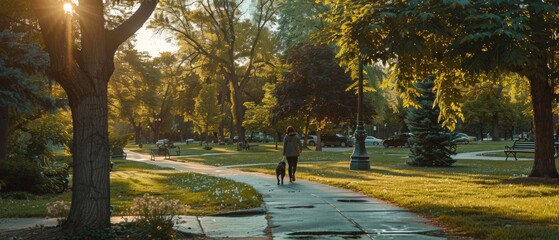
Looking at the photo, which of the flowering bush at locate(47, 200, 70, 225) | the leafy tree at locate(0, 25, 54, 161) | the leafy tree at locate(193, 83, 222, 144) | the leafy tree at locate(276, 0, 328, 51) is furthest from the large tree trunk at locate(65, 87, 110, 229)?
the leafy tree at locate(193, 83, 222, 144)

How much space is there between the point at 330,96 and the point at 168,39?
1809 centimetres

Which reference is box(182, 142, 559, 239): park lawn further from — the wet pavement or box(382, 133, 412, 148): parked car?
box(382, 133, 412, 148): parked car

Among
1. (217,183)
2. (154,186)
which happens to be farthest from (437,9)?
(154,186)

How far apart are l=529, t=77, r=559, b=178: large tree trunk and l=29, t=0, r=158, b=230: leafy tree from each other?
1349 cm

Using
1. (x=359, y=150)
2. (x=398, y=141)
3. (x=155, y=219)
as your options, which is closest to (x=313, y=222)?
(x=155, y=219)

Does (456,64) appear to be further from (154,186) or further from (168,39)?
(168,39)

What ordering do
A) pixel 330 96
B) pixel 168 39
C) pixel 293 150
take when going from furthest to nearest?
pixel 168 39 < pixel 330 96 < pixel 293 150

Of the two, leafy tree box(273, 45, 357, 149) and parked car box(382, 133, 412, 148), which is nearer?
leafy tree box(273, 45, 357, 149)

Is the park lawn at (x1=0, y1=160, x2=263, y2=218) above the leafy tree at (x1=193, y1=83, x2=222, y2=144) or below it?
below

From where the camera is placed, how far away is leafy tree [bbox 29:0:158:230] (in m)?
8.12

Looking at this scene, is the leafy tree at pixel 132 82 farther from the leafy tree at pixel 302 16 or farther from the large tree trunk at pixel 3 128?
the large tree trunk at pixel 3 128

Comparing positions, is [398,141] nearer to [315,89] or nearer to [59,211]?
[315,89]

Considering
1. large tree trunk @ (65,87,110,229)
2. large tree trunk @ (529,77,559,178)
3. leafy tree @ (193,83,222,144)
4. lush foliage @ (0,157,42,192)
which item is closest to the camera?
large tree trunk @ (65,87,110,229)

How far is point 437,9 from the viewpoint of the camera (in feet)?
37.0
